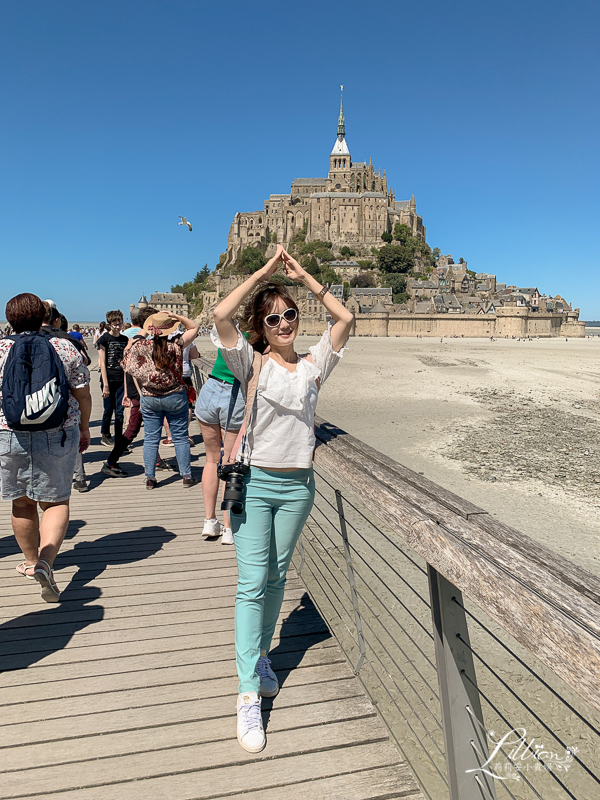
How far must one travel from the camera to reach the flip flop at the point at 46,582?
2.93 m

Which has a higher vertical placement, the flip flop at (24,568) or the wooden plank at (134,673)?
the flip flop at (24,568)

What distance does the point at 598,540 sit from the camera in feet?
21.4

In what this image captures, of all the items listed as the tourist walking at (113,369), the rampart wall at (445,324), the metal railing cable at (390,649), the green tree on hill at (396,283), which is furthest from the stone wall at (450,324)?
the metal railing cable at (390,649)

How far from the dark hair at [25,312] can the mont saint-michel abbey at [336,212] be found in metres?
91.4

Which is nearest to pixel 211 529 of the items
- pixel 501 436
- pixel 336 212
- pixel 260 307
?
pixel 260 307

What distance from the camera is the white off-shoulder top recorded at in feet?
7.16

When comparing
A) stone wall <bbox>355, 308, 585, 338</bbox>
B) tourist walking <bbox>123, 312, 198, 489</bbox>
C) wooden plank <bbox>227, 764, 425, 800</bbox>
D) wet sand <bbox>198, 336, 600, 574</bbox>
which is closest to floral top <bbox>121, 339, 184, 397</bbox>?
tourist walking <bbox>123, 312, 198, 489</bbox>

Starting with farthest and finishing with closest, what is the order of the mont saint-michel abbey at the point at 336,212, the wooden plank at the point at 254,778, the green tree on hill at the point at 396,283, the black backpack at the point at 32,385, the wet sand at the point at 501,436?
the mont saint-michel abbey at the point at 336,212, the green tree on hill at the point at 396,283, the wet sand at the point at 501,436, the black backpack at the point at 32,385, the wooden plank at the point at 254,778

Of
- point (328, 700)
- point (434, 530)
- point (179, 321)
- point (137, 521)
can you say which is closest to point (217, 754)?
point (328, 700)

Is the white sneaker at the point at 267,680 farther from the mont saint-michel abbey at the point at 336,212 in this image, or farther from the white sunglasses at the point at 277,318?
the mont saint-michel abbey at the point at 336,212

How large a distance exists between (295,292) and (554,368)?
177ft

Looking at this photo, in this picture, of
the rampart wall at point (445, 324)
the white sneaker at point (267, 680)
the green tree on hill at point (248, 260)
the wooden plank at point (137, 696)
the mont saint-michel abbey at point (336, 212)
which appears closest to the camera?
the wooden plank at point (137, 696)

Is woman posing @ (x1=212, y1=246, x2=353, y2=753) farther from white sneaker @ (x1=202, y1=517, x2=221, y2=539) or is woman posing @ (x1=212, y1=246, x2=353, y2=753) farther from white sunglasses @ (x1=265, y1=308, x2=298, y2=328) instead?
white sneaker @ (x1=202, y1=517, x2=221, y2=539)

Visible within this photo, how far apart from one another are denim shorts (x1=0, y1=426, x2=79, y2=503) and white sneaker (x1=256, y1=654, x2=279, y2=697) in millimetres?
1510
